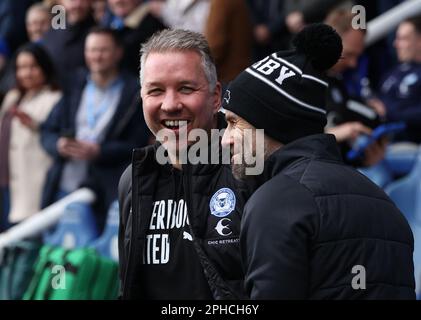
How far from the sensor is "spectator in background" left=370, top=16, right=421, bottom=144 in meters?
6.94

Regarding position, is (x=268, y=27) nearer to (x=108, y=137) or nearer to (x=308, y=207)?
(x=108, y=137)

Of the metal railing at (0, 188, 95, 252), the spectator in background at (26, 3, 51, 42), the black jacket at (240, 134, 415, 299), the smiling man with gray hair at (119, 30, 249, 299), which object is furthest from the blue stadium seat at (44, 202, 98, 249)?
the black jacket at (240, 134, 415, 299)

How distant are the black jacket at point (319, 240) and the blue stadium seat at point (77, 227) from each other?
4.87 m

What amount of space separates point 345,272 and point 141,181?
114 centimetres

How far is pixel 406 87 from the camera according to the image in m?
7.05

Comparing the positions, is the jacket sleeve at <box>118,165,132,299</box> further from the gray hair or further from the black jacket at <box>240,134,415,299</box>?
the black jacket at <box>240,134,415,299</box>

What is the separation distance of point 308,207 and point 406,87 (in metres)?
4.08

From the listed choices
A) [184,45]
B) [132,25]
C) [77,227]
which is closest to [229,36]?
[132,25]

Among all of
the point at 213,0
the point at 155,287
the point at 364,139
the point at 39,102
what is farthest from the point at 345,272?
the point at 39,102

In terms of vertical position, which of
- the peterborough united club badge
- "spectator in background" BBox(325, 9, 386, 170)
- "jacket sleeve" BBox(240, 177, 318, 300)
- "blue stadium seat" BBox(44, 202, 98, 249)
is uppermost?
"spectator in background" BBox(325, 9, 386, 170)

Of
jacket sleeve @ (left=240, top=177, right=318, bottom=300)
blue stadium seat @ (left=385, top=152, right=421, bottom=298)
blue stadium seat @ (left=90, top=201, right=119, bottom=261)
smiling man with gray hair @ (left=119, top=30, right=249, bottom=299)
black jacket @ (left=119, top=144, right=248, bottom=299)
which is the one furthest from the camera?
blue stadium seat @ (left=90, top=201, right=119, bottom=261)

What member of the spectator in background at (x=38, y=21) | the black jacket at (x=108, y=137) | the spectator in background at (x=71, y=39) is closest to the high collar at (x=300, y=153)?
the black jacket at (x=108, y=137)

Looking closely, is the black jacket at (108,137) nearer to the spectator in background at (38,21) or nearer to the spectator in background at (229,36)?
the spectator in background at (229,36)
